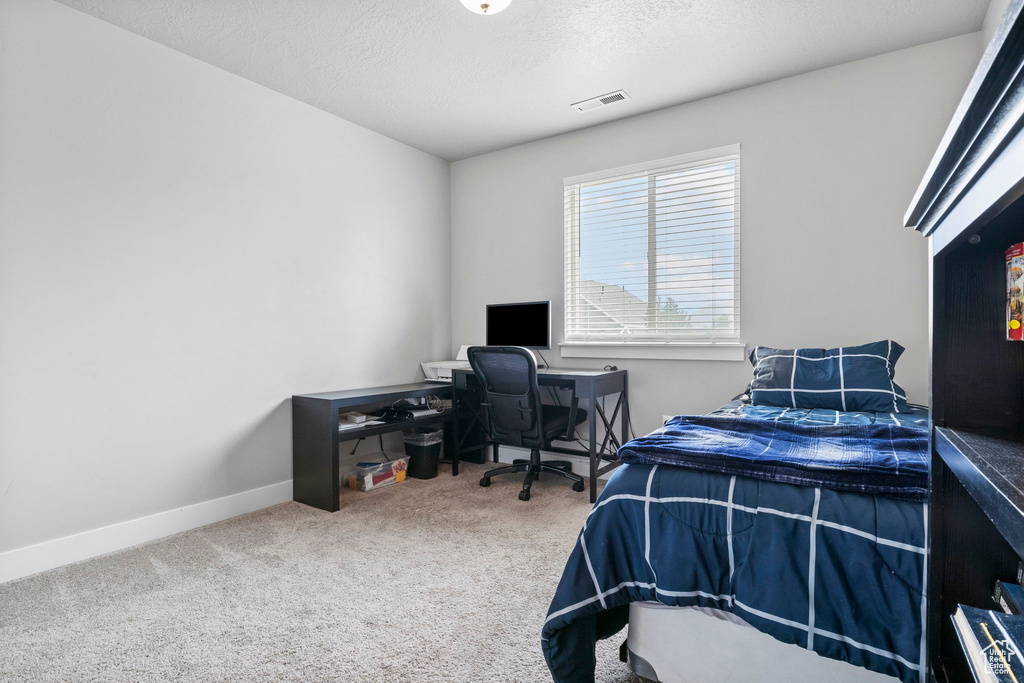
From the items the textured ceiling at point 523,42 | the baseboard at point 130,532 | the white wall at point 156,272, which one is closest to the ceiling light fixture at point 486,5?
the textured ceiling at point 523,42

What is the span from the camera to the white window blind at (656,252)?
3312 mm

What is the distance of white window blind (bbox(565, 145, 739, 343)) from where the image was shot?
3.31 meters

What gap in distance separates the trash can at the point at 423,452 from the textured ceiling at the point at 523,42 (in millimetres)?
2169

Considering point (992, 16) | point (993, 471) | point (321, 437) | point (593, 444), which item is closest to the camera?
point (993, 471)

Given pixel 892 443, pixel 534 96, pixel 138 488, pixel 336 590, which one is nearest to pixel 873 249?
pixel 892 443

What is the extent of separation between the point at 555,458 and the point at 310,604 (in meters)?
2.22

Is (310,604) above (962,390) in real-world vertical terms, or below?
below

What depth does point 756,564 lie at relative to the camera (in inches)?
50.1

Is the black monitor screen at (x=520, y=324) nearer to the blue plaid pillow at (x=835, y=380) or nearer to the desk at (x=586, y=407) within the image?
the desk at (x=586, y=407)

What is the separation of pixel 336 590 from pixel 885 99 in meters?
3.51

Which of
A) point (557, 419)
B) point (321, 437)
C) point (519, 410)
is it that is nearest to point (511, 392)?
point (519, 410)

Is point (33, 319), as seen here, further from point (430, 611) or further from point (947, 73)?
point (947, 73)

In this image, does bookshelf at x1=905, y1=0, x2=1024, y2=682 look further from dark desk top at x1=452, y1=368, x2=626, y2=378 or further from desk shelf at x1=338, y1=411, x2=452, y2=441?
desk shelf at x1=338, y1=411, x2=452, y2=441

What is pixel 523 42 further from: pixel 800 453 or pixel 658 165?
pixel 800 453
